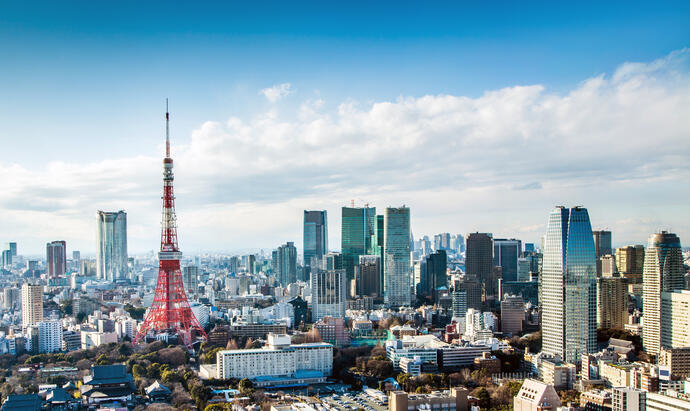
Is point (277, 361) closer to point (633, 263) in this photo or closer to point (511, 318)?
point (511, 318)

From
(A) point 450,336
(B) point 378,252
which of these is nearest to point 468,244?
(B) point 378,252

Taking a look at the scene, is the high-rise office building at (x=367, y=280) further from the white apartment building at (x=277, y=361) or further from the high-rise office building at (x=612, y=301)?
the white apartment building at (x=277, y=361)

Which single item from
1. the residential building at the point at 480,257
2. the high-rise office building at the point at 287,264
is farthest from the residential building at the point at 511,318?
the high-rise office building at the point at 287,264

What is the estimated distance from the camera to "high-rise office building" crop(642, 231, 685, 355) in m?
15.8

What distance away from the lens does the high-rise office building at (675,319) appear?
14875 millimetres

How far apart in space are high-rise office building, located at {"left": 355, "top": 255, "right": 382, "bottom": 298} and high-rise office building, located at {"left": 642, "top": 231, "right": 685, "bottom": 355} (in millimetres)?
15447

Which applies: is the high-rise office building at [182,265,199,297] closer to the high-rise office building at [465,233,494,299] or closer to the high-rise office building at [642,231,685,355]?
the high-rise office building at [465,233,494,299]

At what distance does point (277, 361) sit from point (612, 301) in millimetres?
9585

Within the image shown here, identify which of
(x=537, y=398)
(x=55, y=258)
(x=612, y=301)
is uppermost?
(x=55, y=258)

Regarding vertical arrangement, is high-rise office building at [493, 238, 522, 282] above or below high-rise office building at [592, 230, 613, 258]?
Result: below

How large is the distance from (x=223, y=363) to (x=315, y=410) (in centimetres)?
470

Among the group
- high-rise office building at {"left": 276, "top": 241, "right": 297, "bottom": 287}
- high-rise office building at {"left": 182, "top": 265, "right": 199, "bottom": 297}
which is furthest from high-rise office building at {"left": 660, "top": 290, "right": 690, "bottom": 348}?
high-rise office building at {"left": 276, "top": 241, "right": 297, "bottom": 287}

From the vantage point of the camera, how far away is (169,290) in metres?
17.4

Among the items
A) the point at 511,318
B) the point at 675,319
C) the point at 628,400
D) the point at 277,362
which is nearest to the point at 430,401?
the point at 628,400
